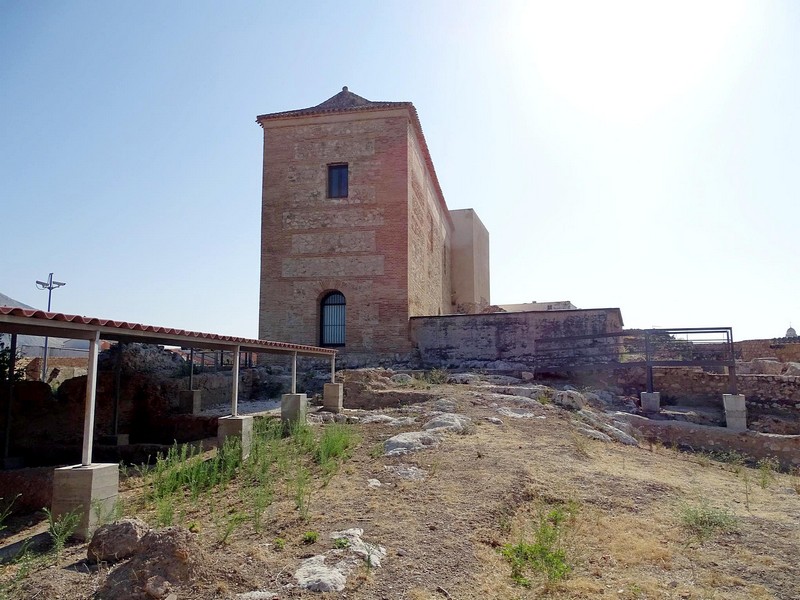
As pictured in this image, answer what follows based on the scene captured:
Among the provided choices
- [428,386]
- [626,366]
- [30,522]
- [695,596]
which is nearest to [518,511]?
[695,596]

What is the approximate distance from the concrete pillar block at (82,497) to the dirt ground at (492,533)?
25 centimetres

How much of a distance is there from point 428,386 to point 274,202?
9984 mm

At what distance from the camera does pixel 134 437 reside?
11805 mm

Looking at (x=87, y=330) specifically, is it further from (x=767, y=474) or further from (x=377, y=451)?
(x=767, y=474)

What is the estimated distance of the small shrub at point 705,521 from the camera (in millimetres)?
5511

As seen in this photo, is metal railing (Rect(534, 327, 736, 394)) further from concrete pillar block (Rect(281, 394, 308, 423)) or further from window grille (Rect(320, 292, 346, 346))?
concrete pillar block (Rect(281, 394, 308, 423))

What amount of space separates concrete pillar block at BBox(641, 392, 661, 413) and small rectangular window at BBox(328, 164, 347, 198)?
12422 millimetres

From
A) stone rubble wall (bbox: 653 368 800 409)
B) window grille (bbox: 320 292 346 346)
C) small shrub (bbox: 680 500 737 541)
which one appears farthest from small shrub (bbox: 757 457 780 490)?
window grille (bbox: 320 292 346 346)

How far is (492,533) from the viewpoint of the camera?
5141 mm

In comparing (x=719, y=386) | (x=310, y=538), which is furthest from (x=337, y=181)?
(x=310, y=538)

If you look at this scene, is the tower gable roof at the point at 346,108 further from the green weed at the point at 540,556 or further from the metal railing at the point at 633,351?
the green weed at the point at 540,556

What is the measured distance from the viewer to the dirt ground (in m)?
4.08

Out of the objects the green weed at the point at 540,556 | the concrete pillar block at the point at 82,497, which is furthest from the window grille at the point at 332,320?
the green weed at the point at 540,556

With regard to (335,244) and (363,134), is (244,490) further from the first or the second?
(363,134)
